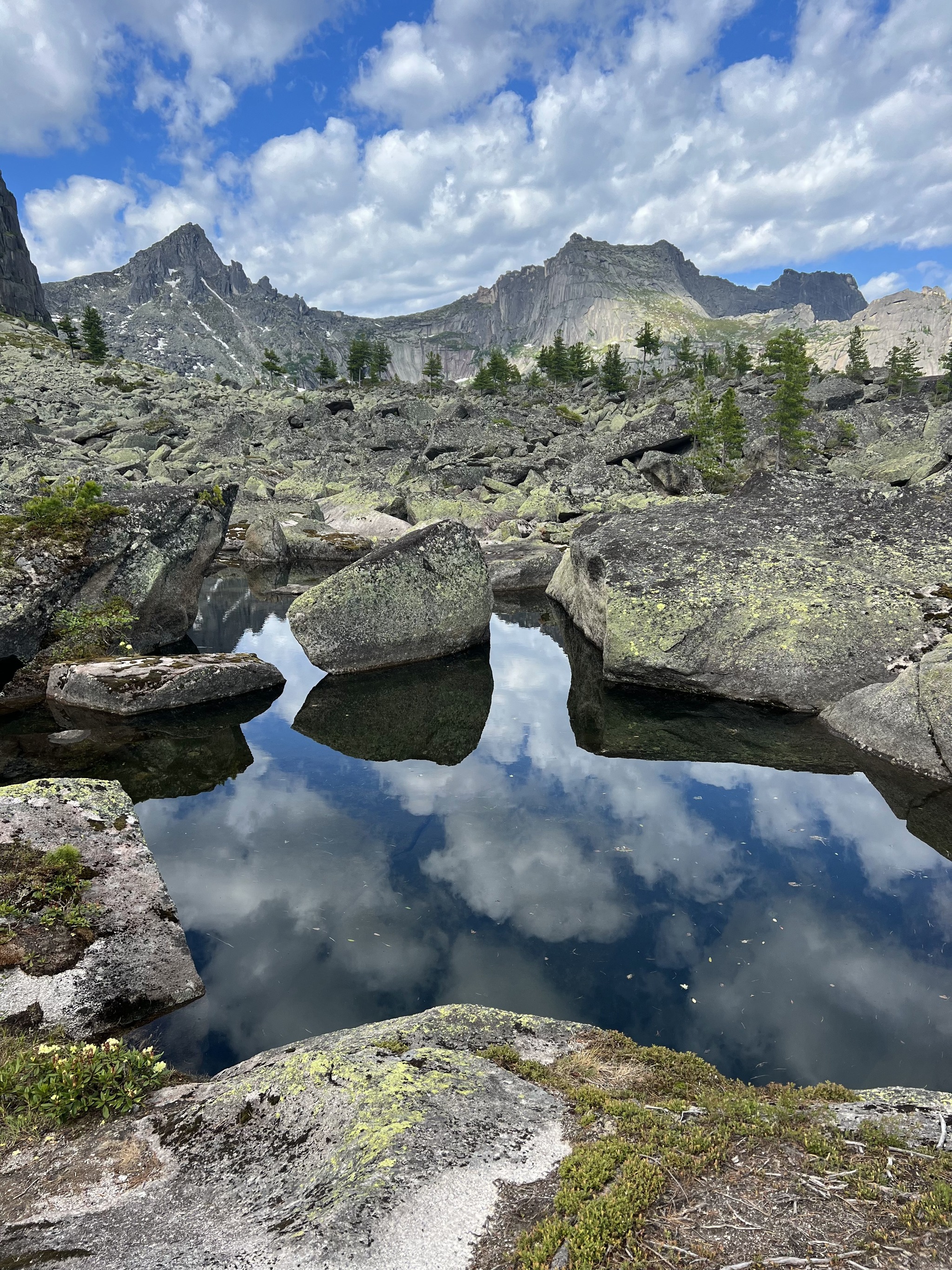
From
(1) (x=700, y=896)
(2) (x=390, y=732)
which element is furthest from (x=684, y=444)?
(1) (x=700, y=896)

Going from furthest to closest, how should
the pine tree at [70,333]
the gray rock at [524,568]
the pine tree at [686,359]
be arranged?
1. the pine tree at [70,333]
2. the pine tree at [686,359]
3. the gray rock at [524,568]

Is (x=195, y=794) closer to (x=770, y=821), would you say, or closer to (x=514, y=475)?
(x=770, y=821)

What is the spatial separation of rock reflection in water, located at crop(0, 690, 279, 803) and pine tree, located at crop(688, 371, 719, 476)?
49.7m

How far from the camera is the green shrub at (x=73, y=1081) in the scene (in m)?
5.54

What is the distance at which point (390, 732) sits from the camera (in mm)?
16188

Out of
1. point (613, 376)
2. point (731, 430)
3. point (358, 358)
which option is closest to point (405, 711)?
point (731, 430)

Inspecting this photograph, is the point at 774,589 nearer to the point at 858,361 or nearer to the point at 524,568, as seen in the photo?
the point at 524,568

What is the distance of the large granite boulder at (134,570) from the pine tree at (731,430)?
52.3 m

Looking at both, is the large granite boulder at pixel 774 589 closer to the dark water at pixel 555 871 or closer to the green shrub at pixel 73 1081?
the dark water at pixel 555 871

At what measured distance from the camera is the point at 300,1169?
15.7 ft

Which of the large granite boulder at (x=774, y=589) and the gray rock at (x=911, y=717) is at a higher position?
the large granite boulder at (x=774, y=589)

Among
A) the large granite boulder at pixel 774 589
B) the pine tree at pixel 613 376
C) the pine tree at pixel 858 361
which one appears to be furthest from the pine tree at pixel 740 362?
the large granite boulder at pixel 774 589

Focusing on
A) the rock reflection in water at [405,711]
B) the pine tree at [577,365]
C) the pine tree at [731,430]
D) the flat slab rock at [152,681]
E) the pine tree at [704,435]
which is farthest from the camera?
the pine tree at [577,365]

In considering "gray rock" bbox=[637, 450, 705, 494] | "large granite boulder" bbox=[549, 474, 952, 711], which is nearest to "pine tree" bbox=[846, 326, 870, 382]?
"gray rock" bbox=[637, 450, 705, 494]
